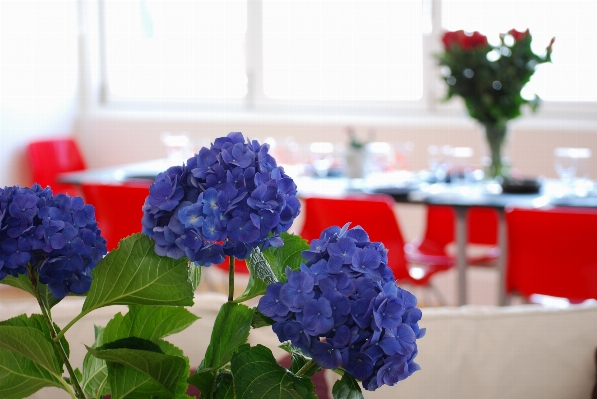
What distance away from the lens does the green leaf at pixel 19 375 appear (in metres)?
0.70

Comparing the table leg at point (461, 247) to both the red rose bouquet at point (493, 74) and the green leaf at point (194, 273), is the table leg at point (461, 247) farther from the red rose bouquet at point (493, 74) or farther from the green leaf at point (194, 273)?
the green leaf at point (194, 273)

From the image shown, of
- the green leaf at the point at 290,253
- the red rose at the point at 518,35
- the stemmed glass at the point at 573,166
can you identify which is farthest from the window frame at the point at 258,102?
the green leaf at the point at 290,253

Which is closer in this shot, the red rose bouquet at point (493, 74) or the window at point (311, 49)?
the red rose bouquet at point (493, 74)

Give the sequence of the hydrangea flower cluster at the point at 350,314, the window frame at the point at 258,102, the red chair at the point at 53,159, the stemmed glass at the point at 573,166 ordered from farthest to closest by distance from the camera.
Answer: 1. the red chair at the point at 53,159
2. the window frame at the point at 258,102
3. the stemmed glass at the point at 573,166
4. the hydrangea flower cluster at the point at 350,314

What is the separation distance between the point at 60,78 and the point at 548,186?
365cm

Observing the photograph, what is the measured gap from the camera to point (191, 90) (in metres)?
6.02

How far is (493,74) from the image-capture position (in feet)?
11.3

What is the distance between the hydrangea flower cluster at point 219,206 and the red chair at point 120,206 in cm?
289

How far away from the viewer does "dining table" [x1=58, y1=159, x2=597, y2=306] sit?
329cm

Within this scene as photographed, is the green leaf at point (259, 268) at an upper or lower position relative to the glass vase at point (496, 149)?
upper

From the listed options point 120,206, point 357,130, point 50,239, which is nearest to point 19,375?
point 50,239

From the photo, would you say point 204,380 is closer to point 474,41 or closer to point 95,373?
point 95,373

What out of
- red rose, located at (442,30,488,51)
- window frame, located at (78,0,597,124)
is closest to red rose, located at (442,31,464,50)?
red rose, located at (442,30,488,51)

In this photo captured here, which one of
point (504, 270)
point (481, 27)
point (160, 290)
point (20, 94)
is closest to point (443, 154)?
point (504, 270)
